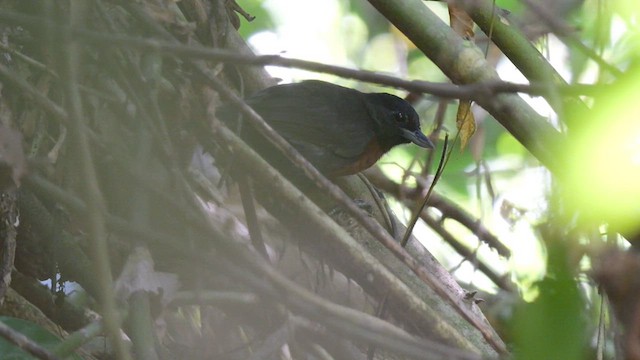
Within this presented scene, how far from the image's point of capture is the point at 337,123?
520cm

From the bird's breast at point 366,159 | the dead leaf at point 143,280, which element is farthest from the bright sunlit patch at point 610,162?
the bird's breast at point 366,159

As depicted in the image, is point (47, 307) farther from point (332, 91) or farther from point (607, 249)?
point (332, 91)

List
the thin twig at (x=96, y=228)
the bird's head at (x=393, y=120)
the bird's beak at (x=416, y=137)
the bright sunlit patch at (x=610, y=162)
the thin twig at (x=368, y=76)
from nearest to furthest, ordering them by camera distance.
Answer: the bright sunlit patch at (x=610, y=162)
the thin twig at (x=368, y=76)
the thin twig at (x=96, y=228)
the bird's beak at (x=416, y=137)
the bird's head at (x=393, y=120)

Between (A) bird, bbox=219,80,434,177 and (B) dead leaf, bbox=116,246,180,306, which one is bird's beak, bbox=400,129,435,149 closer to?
(A) bird, bbox=219,80,434,177

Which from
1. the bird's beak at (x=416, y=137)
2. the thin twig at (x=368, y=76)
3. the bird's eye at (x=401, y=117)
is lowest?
the thin twig at (x=368, y=76)

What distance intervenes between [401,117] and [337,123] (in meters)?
0.38

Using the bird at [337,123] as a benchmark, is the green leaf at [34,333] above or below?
below

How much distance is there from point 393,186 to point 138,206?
84.9 inches

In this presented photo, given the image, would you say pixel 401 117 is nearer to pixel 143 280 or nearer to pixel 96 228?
pixel 143 280

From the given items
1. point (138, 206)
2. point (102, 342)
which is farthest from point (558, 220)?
point (102, 342)

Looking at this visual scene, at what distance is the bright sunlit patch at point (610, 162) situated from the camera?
946 millimetres

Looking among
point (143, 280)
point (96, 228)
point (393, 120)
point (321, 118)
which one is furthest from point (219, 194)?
point (393, 120)

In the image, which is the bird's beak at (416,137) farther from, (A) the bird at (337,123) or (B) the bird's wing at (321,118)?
(B) the bird's wing at (321,118)

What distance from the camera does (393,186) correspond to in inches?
161
